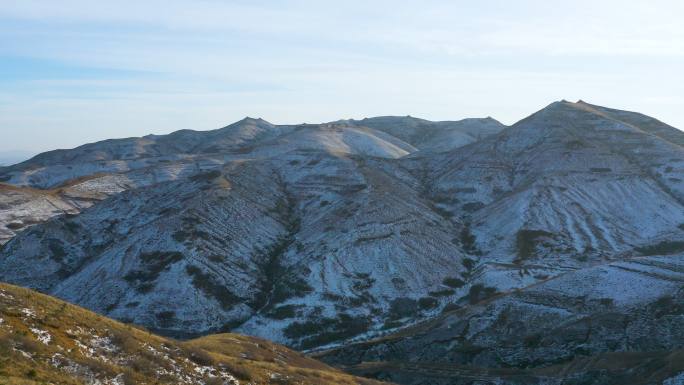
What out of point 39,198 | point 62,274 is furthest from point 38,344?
point 39,198

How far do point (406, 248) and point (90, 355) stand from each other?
241ft

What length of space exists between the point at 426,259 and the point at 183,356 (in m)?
66.6

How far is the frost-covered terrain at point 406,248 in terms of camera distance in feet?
211

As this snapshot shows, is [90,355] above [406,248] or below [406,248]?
above

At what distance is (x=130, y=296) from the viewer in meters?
88.2

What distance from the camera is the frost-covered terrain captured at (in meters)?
64.3

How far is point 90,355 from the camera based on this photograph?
2958 cm

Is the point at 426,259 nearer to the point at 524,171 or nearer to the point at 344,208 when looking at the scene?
the point at 344,208

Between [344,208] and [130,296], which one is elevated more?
[344,208]

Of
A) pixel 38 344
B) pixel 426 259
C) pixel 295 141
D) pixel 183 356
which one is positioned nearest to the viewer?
pixel 38 344

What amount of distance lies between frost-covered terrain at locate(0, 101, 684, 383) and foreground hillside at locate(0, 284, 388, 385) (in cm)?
2679

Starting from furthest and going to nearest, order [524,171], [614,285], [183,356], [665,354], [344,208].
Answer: [524,171], [344,208], [614,285], [665,354], [183,356]

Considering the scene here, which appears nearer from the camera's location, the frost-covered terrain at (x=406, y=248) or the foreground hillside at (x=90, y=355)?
the foreground hillside at (x=90, y=355)

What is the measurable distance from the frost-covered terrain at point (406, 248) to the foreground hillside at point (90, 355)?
26.8 m
